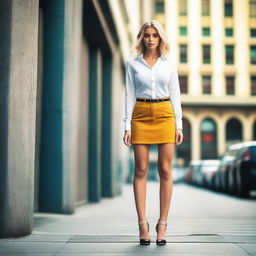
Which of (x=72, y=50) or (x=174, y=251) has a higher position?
(x=72, y=50)

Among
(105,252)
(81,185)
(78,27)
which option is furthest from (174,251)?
(81,185)

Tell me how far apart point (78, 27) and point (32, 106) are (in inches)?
151

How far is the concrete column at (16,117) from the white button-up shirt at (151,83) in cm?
109

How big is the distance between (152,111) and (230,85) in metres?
43.2

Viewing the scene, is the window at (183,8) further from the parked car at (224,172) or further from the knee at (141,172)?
the knee at (141,172)

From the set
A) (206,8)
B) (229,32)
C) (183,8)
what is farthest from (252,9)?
(183,8)

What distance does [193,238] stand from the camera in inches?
185

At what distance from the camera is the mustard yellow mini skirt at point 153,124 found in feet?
14.5

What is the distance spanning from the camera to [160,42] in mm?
4586

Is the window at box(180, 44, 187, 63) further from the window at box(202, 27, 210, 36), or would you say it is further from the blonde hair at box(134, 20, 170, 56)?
the blonde hair at box(134, 20, 170, 56)

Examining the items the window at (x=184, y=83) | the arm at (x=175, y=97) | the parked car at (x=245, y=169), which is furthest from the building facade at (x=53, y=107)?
the window at (x=184, y=83)

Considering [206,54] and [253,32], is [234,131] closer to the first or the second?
[206,54]

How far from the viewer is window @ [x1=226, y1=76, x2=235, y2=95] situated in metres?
46.2

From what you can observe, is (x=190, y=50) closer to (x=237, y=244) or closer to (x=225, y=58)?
(x=225, y=58)
